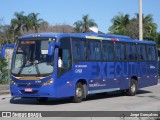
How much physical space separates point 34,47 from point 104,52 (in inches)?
171

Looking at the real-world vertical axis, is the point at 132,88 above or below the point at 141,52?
below

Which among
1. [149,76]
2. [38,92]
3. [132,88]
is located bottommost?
[132,88]

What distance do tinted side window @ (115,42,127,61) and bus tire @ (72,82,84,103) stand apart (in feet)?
12.6

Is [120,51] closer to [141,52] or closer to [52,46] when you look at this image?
[141,52]

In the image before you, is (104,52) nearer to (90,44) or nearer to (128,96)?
(90,44)

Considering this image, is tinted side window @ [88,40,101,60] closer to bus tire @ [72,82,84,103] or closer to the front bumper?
bus tire @ [72,82,84,103]

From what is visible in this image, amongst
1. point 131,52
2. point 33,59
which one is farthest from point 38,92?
point 131,52

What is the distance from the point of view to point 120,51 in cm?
2292

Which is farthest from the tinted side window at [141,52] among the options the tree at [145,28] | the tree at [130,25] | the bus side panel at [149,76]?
the tree at [130,25]

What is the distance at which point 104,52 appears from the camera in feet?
70.3

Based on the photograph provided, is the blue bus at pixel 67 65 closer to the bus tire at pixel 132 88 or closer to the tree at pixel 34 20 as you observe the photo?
the bus tire at pixel 132 88

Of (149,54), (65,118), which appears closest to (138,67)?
(149,54)

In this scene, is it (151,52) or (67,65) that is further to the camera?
(151,52)

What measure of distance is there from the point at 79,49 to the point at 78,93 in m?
1.88
